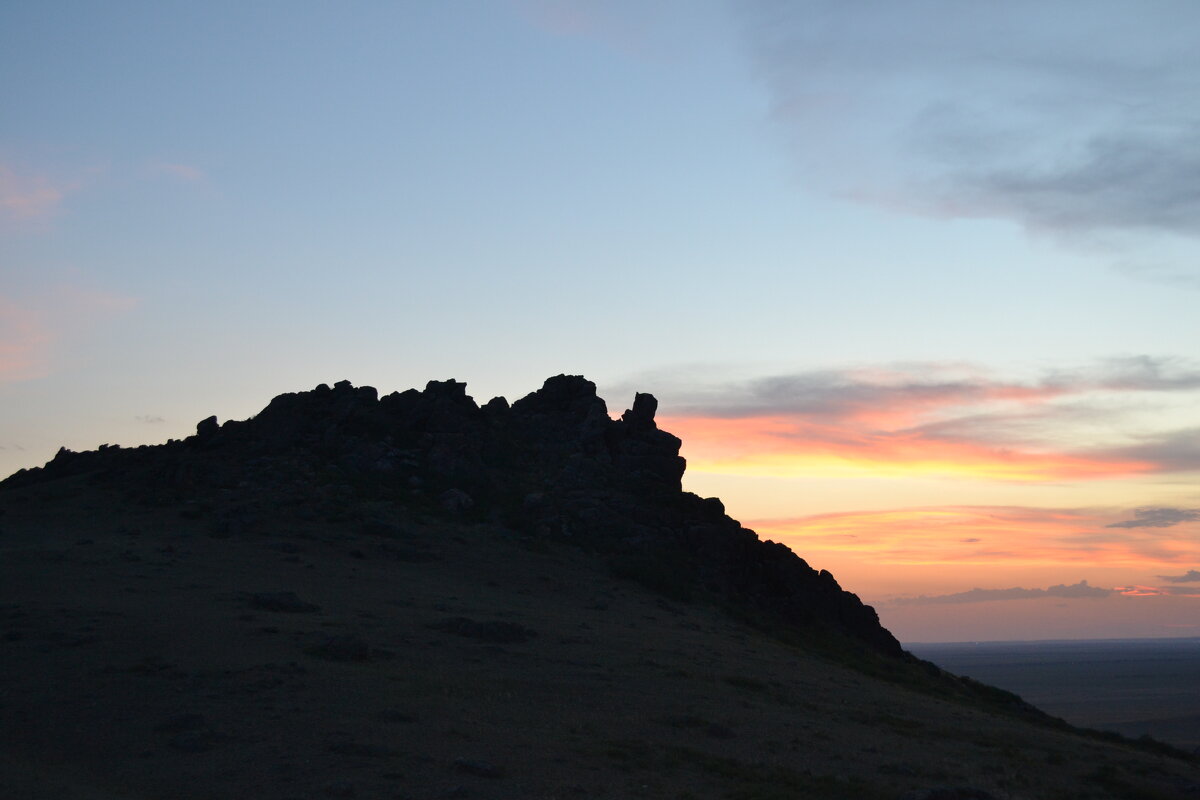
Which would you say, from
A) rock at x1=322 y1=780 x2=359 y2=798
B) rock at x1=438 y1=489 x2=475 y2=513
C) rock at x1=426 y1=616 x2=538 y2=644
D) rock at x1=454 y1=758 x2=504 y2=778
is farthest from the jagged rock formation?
rock at x1=322 y1=780 x2=359 y2=798

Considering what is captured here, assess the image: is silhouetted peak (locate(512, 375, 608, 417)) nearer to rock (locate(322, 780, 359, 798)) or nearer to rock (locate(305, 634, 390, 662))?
rock (locate(305, 634, 390, 662))

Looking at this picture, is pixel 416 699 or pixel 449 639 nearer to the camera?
pixel 416 699

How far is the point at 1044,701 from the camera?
6663 inches

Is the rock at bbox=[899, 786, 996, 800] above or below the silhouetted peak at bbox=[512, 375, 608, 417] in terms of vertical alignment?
below

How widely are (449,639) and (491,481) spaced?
30825 millimetres

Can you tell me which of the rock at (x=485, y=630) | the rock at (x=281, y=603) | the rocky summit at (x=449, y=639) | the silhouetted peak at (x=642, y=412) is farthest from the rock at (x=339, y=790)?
the silhouetted peak at (x=642, y=412)

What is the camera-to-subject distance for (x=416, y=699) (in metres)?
32.5

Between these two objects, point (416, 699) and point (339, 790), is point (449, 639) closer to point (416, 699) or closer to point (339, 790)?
point (416, 699)

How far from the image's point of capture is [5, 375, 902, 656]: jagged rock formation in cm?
6369

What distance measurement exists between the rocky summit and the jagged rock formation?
0.26m

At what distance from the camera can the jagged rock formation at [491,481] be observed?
209 ft

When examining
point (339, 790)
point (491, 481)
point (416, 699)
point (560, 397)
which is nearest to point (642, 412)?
point (560, 397)

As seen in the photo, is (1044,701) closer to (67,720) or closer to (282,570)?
(282,570)

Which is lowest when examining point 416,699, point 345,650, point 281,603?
point 416,699
